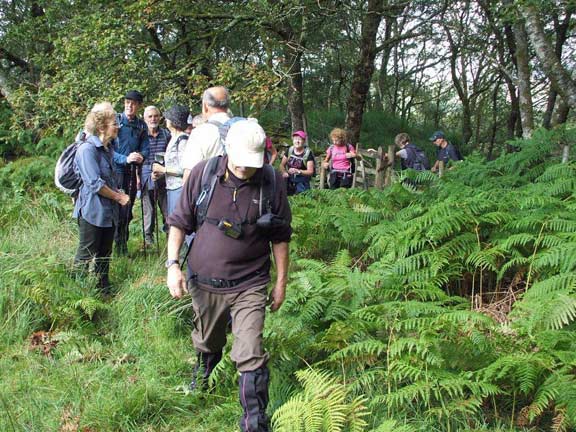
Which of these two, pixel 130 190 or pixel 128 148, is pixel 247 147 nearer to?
pixel 128 148

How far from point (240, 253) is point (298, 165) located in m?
5.55

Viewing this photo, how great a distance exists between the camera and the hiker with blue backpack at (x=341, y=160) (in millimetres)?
9273

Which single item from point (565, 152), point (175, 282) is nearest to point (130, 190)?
point (175, 282)

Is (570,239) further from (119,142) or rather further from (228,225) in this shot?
(119,142)

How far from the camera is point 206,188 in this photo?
3416mm

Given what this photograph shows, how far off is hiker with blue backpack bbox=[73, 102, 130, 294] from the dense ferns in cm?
204

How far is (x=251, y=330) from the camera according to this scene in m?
3.33

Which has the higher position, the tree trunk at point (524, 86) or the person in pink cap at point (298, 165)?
the tree trunk at point (524, 86)

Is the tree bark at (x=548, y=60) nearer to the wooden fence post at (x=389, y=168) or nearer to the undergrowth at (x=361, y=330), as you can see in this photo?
the undergrowth at (x=361, y=330)

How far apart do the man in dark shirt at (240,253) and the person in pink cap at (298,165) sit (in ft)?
17.4

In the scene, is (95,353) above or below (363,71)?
below

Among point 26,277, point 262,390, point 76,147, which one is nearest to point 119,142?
point 76,147

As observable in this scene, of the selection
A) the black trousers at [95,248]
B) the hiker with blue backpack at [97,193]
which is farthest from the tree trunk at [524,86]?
the black trousers at [95,248]

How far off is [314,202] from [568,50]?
22.6 meters
